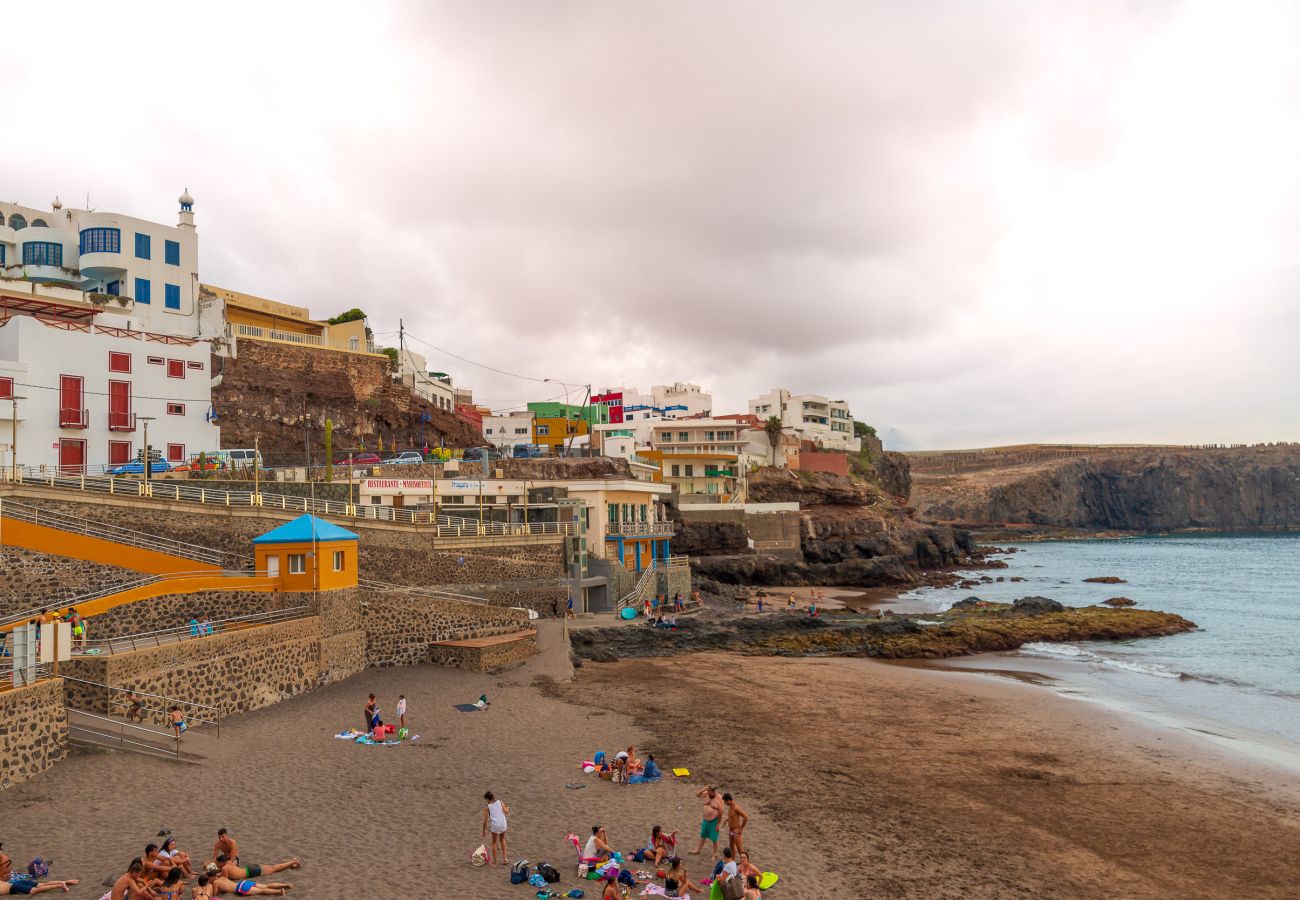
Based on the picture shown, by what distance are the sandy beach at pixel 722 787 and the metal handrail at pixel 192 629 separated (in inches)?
103

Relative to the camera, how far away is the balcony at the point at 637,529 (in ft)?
156

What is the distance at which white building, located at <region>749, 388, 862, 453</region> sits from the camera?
105438mm

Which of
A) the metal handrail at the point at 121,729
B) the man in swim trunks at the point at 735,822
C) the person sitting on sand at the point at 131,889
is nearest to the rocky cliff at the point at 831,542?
the metal handrail at the point at 121,729

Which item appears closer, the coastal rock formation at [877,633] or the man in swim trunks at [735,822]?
the man in swim trunks at [735,822]

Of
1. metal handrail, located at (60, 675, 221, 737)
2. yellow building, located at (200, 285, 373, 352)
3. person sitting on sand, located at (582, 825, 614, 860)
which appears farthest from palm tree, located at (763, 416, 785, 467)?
person sitting on sand, located at (582, 825, 614, 860)

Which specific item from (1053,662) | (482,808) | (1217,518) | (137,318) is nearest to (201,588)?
(482,808)

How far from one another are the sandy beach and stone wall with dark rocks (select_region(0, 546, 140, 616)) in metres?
7.51

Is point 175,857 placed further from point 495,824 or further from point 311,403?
point 311,403

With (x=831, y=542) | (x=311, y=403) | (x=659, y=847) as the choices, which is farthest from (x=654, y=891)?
(x=831, y=542)

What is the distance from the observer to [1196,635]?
4719 centimetres

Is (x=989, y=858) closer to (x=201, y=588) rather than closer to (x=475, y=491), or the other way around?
(x=201, y=588)

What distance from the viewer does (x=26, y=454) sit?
34406 mm

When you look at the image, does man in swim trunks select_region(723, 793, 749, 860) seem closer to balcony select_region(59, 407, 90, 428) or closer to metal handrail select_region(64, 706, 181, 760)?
metal handrail select_region(64, 706, 181, 760)

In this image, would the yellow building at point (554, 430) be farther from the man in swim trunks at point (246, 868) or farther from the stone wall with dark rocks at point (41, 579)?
the man in swim trunks at point (246, 868)
